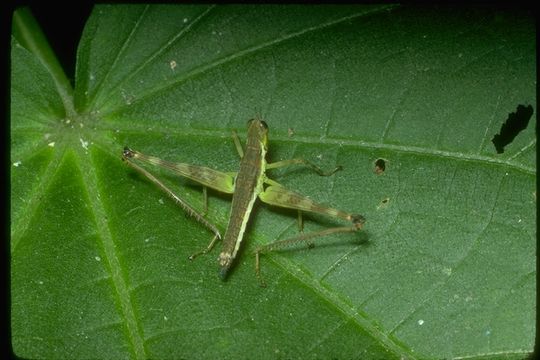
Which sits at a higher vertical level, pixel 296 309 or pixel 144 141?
pixel 144 141

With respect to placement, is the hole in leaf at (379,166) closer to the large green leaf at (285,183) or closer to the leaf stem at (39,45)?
the large green leaf at (285,183)

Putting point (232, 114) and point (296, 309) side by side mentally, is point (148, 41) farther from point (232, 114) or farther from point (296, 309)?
point (296, 309)

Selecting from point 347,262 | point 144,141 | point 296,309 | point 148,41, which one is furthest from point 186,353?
point 148,41

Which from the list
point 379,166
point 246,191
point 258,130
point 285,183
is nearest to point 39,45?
point 258,130

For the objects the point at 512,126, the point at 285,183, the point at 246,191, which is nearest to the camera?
the point at 512,126

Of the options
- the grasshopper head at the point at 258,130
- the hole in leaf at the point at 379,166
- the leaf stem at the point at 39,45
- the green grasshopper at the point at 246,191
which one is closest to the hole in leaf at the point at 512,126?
the hole in leaf at the point at 379,166

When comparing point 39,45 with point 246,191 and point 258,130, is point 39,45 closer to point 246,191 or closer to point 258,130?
point 258,130
